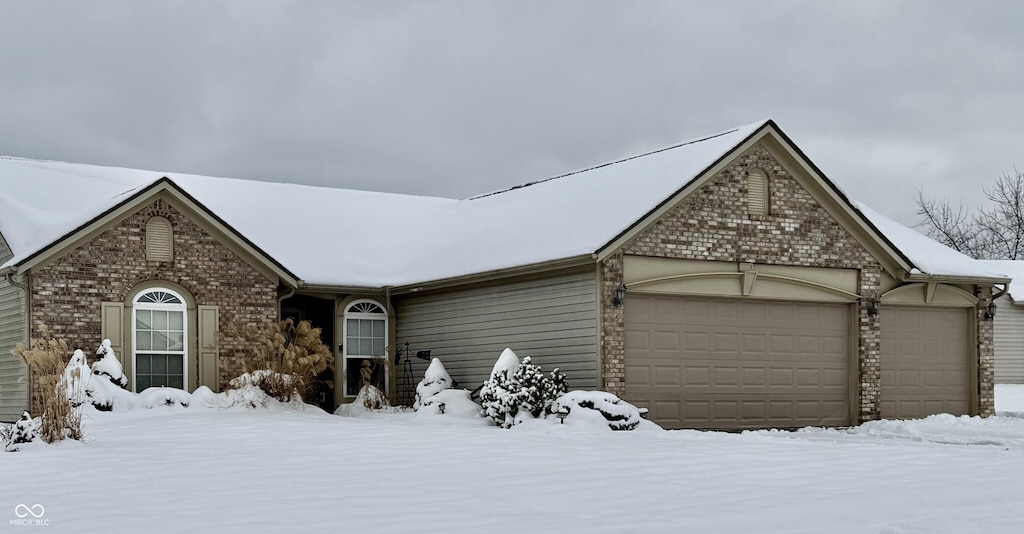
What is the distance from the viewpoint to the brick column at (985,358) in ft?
81.8

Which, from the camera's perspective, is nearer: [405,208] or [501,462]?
[501,462]

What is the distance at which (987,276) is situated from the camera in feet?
80.9

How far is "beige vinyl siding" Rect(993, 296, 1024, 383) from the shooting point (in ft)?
125

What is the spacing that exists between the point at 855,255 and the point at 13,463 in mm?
15321

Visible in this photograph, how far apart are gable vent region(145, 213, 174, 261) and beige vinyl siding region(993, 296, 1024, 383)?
25.3 metres

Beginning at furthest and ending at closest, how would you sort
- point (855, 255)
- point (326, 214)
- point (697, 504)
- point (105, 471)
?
point (326, 214)
point (855, 255)
point (105, 471)
point (697, 504)

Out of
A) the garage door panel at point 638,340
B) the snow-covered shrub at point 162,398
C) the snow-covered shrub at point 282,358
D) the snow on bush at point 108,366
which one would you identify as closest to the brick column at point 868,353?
the garage door panel at point 638,340

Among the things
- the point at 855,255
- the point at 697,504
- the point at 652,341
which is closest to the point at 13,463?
the point at 697,504

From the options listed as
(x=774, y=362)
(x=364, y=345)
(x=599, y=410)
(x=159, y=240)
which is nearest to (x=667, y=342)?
(x=774, y=362)

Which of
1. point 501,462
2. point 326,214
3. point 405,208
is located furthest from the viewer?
point 405,208

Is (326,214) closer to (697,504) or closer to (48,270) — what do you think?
(48,270)

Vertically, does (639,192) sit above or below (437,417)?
above

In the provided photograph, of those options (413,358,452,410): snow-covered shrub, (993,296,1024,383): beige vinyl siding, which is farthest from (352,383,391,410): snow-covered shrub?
(993,296,1024,383): beige vinyl siding

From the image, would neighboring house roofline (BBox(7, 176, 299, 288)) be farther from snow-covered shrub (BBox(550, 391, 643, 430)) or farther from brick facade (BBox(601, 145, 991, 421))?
snow-covered shrub (BBox(550, 391, 643, 430))
